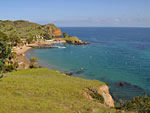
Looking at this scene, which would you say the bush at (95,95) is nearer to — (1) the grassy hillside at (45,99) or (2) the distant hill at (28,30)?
(1) the grassy hillside at (45,99)

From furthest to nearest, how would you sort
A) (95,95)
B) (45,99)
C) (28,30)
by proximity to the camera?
(28,30)
(95,95)
(45,99)

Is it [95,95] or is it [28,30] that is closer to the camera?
[95,95]

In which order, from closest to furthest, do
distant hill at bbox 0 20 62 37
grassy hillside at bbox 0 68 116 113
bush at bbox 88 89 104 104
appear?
grassy hillside at bbox 0 68 116 113, bush at bbox 88 89 104 104, distant hill at bbox 0 20 62 37

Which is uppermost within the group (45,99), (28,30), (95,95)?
(28,30)

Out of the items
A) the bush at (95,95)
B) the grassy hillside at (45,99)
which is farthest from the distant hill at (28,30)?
the bush at (95,95)

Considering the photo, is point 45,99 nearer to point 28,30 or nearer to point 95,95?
point 95,95

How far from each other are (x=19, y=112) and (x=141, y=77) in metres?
41.0

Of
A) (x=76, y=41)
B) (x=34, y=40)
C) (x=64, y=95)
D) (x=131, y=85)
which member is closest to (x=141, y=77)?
(x=131, y=85)

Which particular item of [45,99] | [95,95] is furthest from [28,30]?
[45,99]

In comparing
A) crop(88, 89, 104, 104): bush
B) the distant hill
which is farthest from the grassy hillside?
the distant hill

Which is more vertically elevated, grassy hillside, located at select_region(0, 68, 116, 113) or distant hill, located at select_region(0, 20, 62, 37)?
distant hill, located at select_region(0, 20, 62, 37)

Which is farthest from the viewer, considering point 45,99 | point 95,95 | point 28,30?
point 28,30

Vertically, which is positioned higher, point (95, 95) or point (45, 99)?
point (45, 99)

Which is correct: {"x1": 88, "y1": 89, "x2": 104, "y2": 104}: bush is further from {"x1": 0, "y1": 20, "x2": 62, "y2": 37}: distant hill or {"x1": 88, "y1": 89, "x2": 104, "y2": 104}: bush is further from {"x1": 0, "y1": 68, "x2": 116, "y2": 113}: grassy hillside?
{"x1": 0, "y1": 20, "x2": 62, "y2": 37}: distant hill
